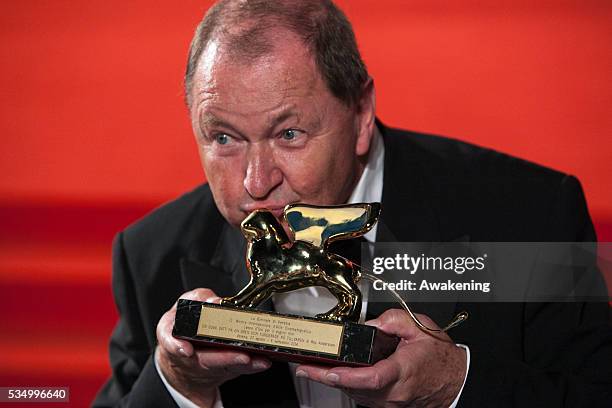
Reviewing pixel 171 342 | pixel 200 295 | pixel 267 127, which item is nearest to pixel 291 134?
pixel 267 127

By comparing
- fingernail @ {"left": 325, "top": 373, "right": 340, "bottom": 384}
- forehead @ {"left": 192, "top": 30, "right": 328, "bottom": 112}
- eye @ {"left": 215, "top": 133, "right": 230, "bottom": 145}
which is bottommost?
fingernail @ {"left": 325, "top": 373, "right": 340, "bottom": 384}

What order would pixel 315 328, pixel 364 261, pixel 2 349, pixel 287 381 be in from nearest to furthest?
pixel 315 328 < pixel 287 381 < pixel 364 261 < pixel 2 349

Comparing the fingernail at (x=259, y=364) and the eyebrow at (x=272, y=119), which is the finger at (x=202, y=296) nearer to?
the fingernail at (x=259, y=364)

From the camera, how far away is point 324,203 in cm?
183

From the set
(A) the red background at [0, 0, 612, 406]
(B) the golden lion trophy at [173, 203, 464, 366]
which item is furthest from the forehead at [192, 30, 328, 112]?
(A) the red background at [0, 0, 612, 406]

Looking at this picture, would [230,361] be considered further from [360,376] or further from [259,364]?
[360,376]

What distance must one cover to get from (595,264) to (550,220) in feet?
0.49

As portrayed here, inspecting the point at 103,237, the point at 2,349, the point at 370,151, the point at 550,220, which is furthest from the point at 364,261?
the point at 2,349

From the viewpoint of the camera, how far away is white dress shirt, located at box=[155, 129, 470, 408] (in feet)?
6.44

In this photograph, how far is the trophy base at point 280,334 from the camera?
1429mm

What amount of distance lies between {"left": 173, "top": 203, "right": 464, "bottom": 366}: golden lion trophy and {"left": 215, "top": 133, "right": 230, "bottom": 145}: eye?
244mm

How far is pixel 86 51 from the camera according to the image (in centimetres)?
284

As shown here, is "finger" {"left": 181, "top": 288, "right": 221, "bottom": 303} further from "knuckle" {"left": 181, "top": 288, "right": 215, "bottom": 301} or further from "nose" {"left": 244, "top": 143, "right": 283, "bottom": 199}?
"nose" {"left": 244, "top": 143, "right": 283, "bottom": 199}

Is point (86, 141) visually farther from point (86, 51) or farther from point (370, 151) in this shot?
point (370, 151)
